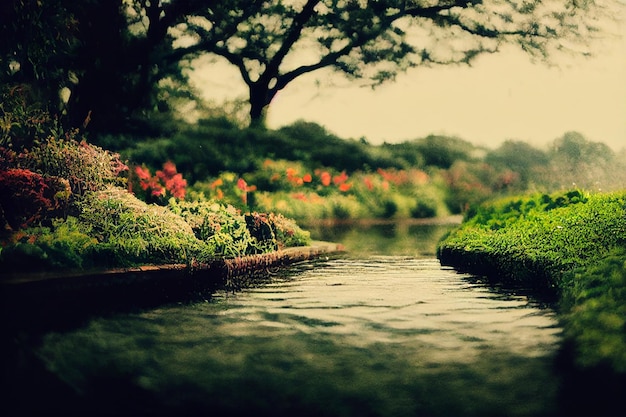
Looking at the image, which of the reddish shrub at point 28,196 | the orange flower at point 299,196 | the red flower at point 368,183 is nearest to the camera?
the reddish shrub at point 28,196

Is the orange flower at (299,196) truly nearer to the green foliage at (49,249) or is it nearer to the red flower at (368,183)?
the red flower at (368,183)

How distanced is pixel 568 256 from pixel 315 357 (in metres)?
4.05

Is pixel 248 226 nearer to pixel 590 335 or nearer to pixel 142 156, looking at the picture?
pixel 590 335

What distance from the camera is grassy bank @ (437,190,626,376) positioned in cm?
516

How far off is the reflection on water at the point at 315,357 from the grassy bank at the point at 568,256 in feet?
1.24

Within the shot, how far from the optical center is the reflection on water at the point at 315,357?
440 centimetres

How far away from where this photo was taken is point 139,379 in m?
4.91

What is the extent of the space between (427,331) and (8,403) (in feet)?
12.0

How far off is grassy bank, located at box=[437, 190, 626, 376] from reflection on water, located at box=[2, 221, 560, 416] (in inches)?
14.8

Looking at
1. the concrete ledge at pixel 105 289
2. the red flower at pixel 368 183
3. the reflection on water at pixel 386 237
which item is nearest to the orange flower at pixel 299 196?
the reflection on water at pixel 386 237

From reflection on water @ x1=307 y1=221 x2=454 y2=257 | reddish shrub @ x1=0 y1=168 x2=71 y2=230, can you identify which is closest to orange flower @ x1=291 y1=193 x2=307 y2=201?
reflection on water @ x1=307 y1=221 x2=454 y2=257

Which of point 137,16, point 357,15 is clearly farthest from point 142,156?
point 357,15

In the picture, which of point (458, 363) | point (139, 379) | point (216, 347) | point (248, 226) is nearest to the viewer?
point (139, 379)

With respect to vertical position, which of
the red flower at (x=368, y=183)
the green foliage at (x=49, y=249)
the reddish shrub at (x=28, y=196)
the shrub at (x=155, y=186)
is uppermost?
the red flower at (x=368, y=183)
